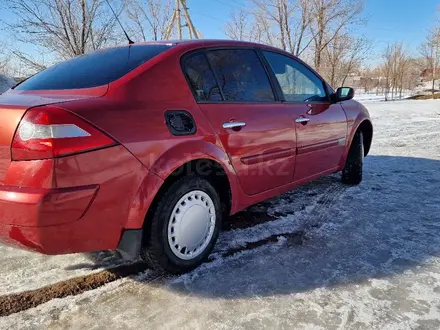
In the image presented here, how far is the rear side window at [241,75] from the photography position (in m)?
2.40

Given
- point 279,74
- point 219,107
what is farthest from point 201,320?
point 279,74

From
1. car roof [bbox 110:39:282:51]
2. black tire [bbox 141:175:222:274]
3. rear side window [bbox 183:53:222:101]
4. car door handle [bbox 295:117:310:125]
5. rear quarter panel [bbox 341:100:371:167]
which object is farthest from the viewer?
rear quarter panel [bbox 341:100:371:167]

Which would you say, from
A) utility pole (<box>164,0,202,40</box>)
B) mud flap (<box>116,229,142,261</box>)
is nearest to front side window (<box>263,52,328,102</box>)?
mud flap (<box>116,229,142,261</box>)

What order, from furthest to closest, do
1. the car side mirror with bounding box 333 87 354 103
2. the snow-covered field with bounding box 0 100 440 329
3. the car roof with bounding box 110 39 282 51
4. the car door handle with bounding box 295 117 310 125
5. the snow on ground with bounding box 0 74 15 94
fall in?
the snow on ground with bounding box 0 74 15 94, the car side mirror with bounding box 333 87 354 103, the car door handle with bounding box 295 117 310 125, the car roof with bounding box 110 39 282 51, the snow-covered field with bounding box 0 100 440 329

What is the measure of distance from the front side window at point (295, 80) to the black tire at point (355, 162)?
91cm

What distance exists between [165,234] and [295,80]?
2.04 m

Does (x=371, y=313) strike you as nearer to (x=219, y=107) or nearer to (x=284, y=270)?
(x=284, y=270)

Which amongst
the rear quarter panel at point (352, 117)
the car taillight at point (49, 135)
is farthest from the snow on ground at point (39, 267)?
the rear quarter panel at point (352, 117)

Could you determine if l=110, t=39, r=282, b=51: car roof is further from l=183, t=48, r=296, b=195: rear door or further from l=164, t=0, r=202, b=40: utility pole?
l=164, t=0, r=202, b=40: utility pole

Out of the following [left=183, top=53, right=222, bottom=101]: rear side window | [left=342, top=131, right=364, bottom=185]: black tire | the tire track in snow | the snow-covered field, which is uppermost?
[left=183, top=53, right=222, bottom=101]: rear side window

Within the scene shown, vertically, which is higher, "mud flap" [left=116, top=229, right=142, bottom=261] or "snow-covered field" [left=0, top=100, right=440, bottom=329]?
"mud flap" [left=116, top=229, right=142, bottom=261]

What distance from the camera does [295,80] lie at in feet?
10.5

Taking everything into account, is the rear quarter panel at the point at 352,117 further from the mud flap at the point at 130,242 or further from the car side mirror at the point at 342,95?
the mud flap at the point at 130,242

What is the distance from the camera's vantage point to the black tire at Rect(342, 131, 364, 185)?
3980 millimetres
